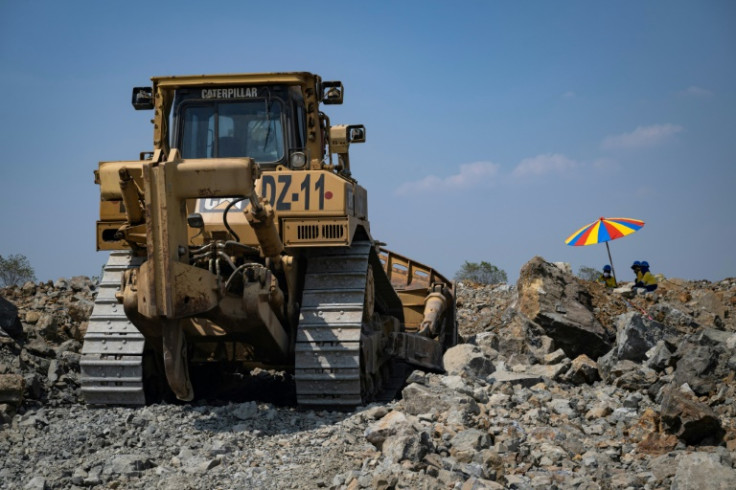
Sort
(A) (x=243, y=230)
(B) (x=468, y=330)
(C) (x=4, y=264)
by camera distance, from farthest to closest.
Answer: (C) (x=4, y=264) < (B) (x=468, y=330) < (A) (x=243, y=230)

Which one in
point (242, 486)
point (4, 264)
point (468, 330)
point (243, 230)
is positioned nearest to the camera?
point (242, 486)

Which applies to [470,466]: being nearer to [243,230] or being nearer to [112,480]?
[112,480]

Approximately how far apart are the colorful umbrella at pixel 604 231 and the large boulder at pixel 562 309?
9.10 ft

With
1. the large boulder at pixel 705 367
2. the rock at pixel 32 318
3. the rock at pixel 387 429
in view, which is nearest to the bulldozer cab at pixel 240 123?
the rock at pixel 32 318

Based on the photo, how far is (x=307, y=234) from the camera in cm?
828

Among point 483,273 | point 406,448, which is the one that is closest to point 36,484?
point 406,448

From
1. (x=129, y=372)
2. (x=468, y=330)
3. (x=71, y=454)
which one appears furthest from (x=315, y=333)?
(x=468, y=330)

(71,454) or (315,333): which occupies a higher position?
(315,333)

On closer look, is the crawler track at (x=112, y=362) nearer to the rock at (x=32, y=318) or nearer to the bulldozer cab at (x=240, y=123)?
the bulldozer cab at (x=240, y=123)

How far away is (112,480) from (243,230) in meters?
2.71

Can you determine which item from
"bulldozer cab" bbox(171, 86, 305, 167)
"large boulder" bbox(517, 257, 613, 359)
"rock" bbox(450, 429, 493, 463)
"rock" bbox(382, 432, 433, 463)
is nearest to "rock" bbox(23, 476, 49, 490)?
"rock" bbox(382, 432, 433, 463)

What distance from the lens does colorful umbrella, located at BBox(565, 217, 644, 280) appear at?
1571 cm

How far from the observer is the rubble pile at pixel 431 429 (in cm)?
588

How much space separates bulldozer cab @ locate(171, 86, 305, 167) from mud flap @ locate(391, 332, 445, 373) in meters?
2.24
